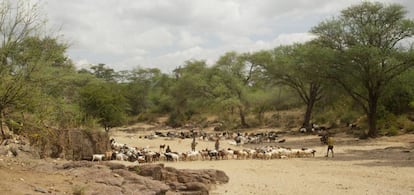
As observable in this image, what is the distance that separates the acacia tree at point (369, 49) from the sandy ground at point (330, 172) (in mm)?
6474

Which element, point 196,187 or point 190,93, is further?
point 190,93

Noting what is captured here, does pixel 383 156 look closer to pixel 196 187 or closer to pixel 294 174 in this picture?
pixel 294 174

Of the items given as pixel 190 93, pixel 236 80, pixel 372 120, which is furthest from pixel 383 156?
pixel 190 93

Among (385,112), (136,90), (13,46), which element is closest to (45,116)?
(13,46)

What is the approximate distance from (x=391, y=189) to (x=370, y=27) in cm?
2383

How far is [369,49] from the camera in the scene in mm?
33969

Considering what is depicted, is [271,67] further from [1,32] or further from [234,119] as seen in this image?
[1,32]

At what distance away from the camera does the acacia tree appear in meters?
34.6

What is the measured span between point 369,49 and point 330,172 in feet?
56.1

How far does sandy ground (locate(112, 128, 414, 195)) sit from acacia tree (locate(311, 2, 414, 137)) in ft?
21.2

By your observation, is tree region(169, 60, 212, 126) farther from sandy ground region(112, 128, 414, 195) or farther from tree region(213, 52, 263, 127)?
sandy ground region(112, 128, 414, 195)

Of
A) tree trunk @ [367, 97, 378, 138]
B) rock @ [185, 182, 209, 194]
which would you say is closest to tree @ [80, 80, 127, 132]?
tree trunk @ [367, 97, 378, 138]

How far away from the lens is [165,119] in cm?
6794

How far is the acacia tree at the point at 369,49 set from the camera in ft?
A: 114
